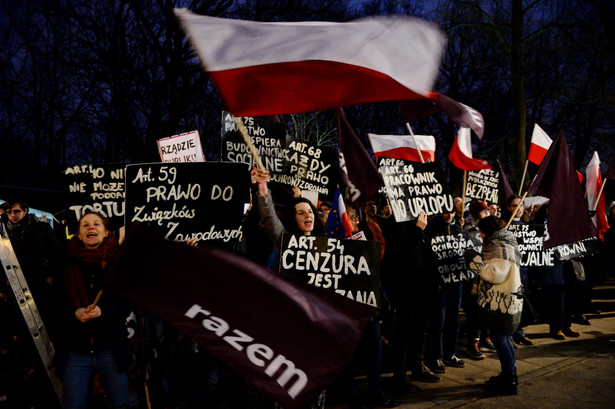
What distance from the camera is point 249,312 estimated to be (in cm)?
233

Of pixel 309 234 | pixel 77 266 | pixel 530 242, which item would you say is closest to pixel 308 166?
pixel 309 234

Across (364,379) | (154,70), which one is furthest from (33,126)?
(364,379)

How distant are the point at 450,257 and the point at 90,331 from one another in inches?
160

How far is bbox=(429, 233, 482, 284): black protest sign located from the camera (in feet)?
18.6

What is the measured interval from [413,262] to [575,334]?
12.4 feet

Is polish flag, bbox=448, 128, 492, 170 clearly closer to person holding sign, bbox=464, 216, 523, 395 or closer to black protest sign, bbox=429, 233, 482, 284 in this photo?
black protest sign, bbox=429, 233, 482, 284

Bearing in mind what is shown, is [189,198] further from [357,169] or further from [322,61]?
[357,169]

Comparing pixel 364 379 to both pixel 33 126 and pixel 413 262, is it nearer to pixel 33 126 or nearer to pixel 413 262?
pixel 413 262

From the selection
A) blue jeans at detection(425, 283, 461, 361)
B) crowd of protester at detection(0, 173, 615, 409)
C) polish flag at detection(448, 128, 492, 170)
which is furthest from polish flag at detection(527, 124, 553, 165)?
blue jeans at detection(425, 283, 461, 361)

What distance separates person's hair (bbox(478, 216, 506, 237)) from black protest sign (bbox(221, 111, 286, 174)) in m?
2.86

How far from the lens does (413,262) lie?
5.16 m

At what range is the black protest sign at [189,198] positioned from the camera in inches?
155

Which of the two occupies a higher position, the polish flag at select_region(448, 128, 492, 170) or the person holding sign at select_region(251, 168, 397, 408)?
the polish flag at select_region(448, 128, 492, 170)

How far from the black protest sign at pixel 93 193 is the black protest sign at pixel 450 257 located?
3.54 meters
